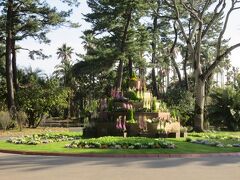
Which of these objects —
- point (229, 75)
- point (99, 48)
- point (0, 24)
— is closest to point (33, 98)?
point (0, 24)

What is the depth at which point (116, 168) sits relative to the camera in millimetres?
14227

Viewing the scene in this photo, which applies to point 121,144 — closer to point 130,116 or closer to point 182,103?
point 130,116

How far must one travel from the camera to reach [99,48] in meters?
53.6

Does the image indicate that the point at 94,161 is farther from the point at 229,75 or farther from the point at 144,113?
the point at 229,75

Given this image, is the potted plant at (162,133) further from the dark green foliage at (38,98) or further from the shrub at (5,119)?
the dark green foliage at (38,98)

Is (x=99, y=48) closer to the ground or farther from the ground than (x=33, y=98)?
farther from the ground

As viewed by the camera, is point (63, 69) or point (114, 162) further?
point (63, 69)

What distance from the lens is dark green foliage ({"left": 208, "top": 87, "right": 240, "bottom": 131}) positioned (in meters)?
40.9

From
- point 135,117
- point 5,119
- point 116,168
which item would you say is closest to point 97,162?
point 116,168

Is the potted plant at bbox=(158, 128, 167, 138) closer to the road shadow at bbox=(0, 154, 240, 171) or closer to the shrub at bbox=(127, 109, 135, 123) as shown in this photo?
the shrub at bbox=(127, 109, 135, 123)

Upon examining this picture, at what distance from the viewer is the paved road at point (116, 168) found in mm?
12500

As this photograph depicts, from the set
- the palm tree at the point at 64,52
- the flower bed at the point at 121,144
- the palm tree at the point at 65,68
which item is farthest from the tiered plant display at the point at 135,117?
the palm tree at the point at 64,52

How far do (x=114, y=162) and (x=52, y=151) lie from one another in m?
3.85

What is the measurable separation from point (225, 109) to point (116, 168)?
28.8 m
